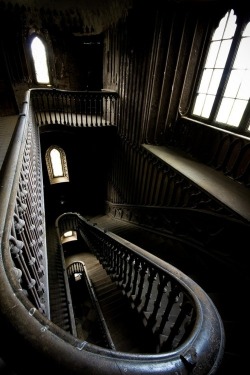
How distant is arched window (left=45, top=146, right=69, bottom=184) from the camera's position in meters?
9.45

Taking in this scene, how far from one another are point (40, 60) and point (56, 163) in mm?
4538

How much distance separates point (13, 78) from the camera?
8328 millimetres

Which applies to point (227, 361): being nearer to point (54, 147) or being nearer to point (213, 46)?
point (213, 46)

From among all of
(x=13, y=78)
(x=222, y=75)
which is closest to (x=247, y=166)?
(x=222, y=75)

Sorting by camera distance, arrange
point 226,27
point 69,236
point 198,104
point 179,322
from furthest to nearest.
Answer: point 69,236 < point 198,104 < point 226,27 < point 179,322

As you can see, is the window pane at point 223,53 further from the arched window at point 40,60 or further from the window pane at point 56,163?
the arched window at point 40,60

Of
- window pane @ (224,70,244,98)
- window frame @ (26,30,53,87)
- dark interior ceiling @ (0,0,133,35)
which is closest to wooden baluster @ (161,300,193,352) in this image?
window pane @ (224,70,244,98)

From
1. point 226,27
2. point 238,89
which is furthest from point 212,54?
point 238,89

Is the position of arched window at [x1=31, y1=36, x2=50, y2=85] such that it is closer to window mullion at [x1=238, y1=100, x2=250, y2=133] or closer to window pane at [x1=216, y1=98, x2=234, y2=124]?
window pane at [x1=216, y1=98, x2=234, y2=124]

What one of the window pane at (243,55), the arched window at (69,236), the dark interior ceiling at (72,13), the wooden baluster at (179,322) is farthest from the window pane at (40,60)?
the wooden baluster at (179,322)

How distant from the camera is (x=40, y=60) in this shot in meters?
8.71

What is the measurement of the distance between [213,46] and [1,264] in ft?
17.1

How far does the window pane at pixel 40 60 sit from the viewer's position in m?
8.39

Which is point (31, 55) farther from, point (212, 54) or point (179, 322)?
point (179, 322)
